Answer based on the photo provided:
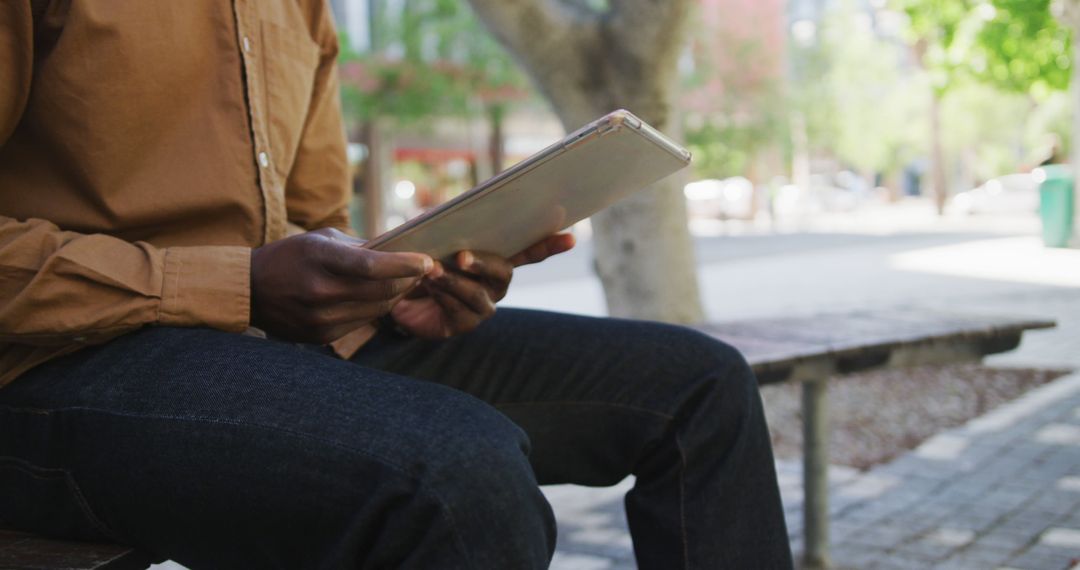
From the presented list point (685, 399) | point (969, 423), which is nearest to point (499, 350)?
point (685, 399)

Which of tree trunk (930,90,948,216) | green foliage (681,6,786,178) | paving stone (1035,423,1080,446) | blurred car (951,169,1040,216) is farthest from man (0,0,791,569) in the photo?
blurred car (951,169,1040,216)

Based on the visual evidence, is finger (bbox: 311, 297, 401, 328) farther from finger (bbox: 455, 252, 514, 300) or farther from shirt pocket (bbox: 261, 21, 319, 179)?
shirt pocket (bbox: 261, 21, 319, 179)

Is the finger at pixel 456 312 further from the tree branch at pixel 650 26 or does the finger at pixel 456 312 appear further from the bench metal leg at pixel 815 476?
the tree branch at pixel 650 26

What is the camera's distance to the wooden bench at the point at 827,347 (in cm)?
284

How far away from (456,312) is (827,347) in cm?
137

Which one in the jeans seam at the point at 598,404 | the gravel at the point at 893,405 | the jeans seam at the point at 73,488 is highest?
→ the jeans seam at the point at 73,488

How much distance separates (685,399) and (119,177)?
919 mm

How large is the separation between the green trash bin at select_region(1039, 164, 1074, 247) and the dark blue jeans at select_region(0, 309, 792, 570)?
16.2m

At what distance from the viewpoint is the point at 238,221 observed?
5.89 feet

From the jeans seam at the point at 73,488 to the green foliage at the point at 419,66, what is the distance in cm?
2272

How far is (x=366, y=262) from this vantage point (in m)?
1.42

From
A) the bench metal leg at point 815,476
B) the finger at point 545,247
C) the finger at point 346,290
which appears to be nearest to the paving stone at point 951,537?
the bench metal leg at point 815,476

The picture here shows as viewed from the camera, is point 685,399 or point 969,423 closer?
point 685,399

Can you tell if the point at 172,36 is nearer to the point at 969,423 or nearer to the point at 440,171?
the point at 969,423
